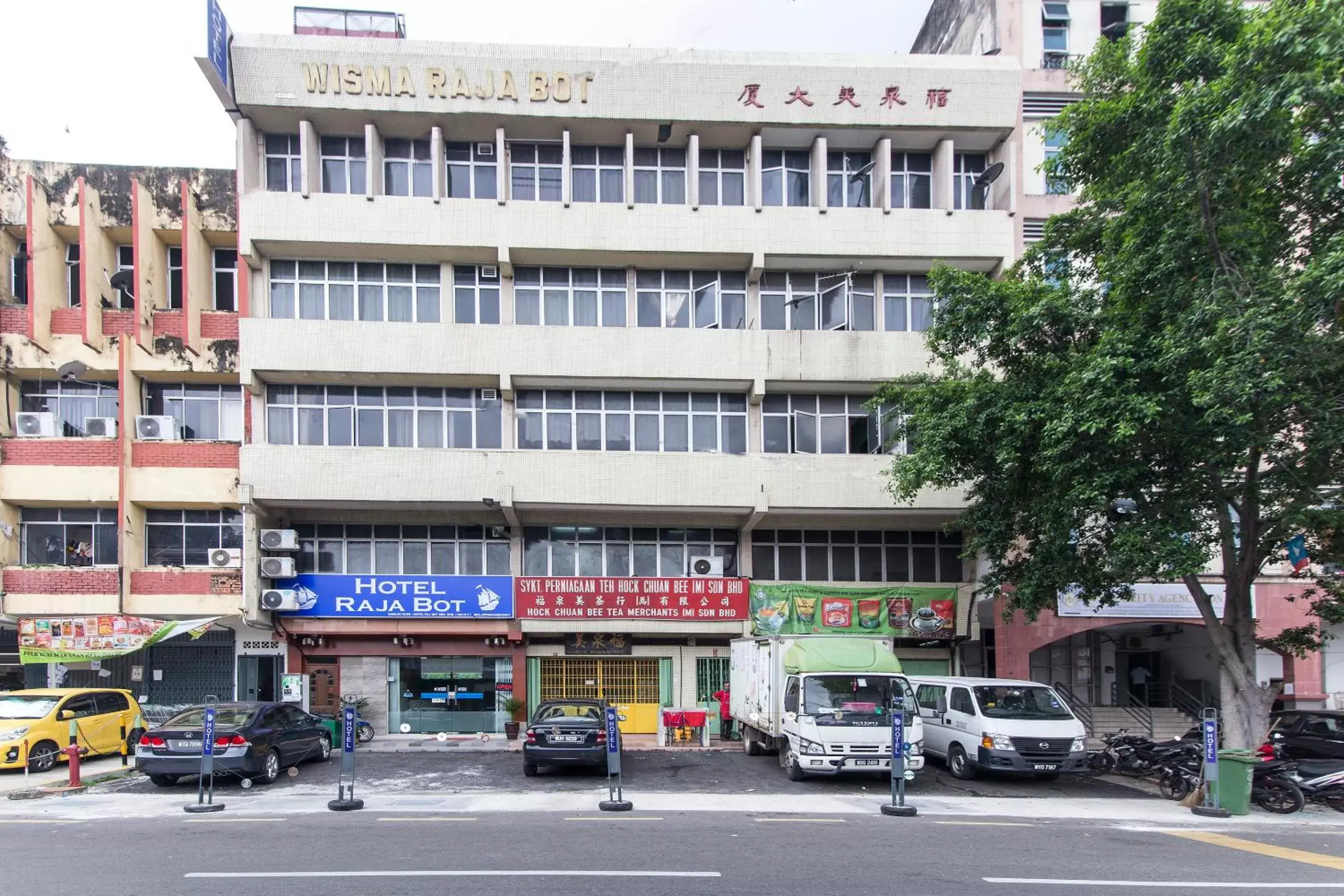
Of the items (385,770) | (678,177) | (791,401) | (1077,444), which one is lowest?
(385,770)

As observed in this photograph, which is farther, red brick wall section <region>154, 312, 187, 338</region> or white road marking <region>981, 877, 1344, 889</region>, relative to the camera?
red brick wall section <region>154, 312, 187, 338</region>

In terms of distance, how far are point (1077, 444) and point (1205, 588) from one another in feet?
33.8

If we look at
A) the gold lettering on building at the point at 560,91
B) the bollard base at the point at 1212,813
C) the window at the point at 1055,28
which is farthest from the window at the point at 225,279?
the bollard base at the point at 1212,813

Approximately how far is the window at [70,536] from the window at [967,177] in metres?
23.9

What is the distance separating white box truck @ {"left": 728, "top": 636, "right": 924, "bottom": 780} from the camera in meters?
15.2

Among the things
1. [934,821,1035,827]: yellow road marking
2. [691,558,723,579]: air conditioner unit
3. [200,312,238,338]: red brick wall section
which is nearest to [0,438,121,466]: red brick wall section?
[200,312,238,338]: red brick wall section

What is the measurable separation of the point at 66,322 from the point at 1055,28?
27656 millimetres

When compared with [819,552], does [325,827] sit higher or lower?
lower

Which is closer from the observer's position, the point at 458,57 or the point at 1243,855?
the point at 1243,855

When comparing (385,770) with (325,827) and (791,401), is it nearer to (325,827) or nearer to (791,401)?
(325,827)

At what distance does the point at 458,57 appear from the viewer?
73.0 ft

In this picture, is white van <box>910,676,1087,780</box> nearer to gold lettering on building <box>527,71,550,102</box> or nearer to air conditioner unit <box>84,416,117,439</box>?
gold lettering on building <box>527,71,550,102</box>

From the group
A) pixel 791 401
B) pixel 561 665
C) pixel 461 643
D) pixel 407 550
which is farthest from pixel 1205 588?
pixel 407 550

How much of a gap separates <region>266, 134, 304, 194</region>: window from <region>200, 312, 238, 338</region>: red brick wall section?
12.1ft
